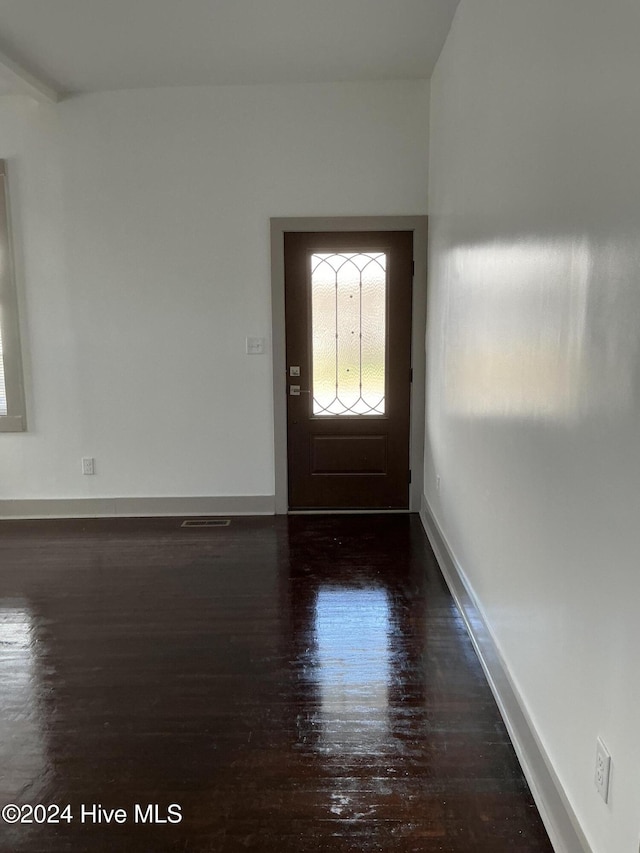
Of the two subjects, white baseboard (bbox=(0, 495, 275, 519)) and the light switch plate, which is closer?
the light switch plate

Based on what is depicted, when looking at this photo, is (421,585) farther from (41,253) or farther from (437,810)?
(41,253)

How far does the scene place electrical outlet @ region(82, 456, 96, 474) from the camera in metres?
4.45

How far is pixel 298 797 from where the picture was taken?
183cm

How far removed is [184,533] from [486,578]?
2278 mm

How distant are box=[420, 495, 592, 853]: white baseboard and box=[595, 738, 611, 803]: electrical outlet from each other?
19 centimetres

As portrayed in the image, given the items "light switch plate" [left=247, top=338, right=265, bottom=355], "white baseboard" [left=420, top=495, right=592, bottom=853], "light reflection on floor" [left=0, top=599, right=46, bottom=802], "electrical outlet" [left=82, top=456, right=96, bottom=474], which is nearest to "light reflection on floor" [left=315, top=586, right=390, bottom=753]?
"white baseboard" [left=420, top=495, right=592, bottom=853]

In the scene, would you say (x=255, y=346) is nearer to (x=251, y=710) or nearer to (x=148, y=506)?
(x=148, y=506)

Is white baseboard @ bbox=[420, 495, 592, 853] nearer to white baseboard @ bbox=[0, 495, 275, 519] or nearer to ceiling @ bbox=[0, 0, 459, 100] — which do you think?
white baseboard @ bbox=[0, 495, 275, 519]

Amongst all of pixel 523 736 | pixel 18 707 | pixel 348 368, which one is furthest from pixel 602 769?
pixel 348 368

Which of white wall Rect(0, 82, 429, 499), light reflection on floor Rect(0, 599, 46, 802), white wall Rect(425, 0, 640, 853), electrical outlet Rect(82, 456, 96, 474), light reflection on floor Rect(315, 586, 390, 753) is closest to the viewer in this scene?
white wall Rect(425, 0, 640, 853)

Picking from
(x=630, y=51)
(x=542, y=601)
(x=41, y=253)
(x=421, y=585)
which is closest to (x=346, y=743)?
(x=542, y=601)

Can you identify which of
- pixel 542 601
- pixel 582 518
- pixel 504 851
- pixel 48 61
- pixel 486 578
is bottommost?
pixel 504 851

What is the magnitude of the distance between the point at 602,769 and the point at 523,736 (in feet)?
1.94

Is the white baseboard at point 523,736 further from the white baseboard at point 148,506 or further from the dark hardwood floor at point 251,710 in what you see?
the white baseboard at point 148,506
